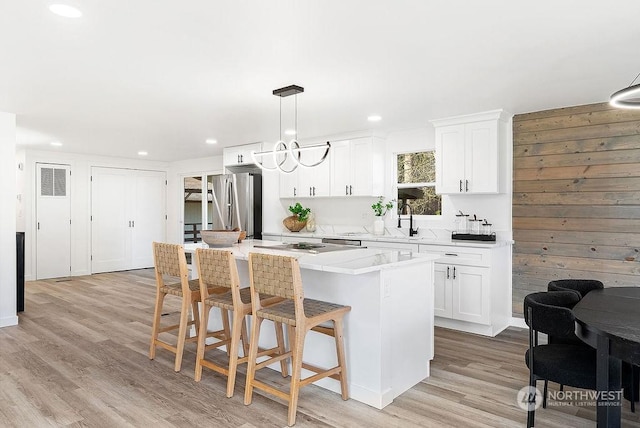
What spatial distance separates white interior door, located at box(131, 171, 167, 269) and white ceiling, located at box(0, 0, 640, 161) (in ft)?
12.9

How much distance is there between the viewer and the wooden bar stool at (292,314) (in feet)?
Answer: 8.09

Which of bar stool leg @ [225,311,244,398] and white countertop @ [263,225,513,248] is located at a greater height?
white countertop @ [263,225,513,248]

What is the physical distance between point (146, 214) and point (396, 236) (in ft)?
18.8

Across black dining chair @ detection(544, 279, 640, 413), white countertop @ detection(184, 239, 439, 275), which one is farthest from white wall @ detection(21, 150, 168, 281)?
black dining chair @ detection(544, 279, 640, 413)

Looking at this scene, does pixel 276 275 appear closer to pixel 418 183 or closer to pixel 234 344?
pixel 234 344

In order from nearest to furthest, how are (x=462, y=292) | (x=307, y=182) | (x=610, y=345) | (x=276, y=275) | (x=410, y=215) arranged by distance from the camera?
(x=610, y=345) → (x=276, y=275) → (x=462, y=292) → (x=410, y=215) → (x=307, y=182)

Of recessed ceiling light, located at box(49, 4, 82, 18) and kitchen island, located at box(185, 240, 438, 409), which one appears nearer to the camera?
recessed ceiling light, located at box(49, 4, 82, 18)

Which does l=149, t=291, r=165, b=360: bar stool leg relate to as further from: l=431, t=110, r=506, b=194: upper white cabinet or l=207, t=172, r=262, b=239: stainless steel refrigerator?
l=431, t=110, r=506, b=194: upper white cabinet

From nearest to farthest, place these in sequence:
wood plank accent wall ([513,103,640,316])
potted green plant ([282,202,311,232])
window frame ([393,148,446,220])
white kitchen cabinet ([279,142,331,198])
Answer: wood plank accent wall ([513,103,640,316]), window frame ([393,148,446,220]), white kitchen cabinet ([279,142,331,198]), potted green plant ([282,202,311,232])

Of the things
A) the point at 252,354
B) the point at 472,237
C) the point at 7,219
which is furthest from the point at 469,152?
the point at 7,219

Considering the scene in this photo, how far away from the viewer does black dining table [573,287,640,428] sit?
171 cm

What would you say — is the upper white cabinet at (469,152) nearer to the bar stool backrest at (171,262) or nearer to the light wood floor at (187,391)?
the light wood floor at (187,391)

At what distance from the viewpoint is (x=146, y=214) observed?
878cm

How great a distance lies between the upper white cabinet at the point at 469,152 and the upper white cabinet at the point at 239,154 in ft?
9.25
